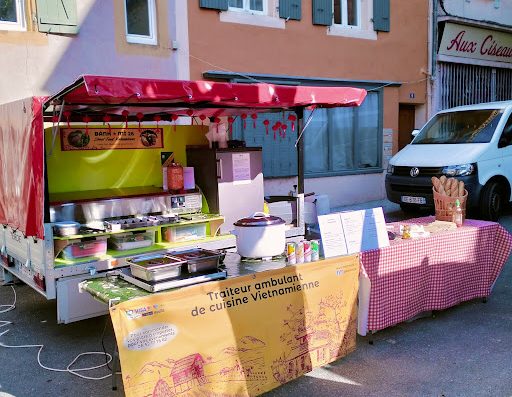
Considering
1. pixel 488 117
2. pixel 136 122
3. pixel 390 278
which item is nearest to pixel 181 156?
pixel 136 122

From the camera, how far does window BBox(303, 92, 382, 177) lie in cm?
1127

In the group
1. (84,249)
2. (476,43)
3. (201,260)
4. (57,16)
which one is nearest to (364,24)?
(476,43)

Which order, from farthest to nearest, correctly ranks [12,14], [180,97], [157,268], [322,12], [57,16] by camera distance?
[322,12] → [57,16] → [12,14] → [180,97] → [157,268]

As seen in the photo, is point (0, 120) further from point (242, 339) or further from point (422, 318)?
point (422, 318)

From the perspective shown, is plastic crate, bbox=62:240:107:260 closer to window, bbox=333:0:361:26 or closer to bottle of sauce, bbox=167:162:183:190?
bottle of sauce, bbox=167:162:183:190

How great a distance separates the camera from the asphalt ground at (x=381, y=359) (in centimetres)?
365

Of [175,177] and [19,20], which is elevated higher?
[19,20]

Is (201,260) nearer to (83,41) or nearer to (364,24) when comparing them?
(83,41)

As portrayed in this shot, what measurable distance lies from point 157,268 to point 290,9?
27.6ft

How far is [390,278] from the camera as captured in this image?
4395 millimetres

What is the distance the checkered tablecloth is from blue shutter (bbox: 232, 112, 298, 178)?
215 inches

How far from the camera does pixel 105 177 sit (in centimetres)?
570

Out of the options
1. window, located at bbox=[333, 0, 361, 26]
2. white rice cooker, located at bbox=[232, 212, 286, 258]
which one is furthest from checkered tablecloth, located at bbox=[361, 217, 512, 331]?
window, located at bbox=[333, 0, 361, 26]

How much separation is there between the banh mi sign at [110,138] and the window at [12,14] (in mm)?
3527
